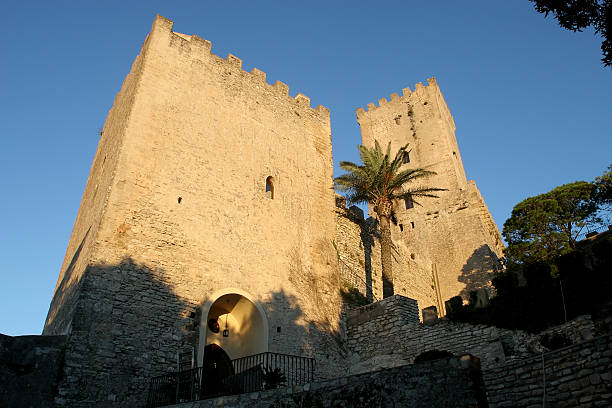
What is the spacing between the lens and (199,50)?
50.8 ft

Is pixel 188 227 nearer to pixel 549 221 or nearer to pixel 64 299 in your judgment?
pixel 64 299

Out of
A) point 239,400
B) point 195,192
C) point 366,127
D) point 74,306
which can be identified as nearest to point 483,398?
point 239,400

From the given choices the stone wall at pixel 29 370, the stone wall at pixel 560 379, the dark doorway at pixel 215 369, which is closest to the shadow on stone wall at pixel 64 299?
the stone wall at pixel 29 370

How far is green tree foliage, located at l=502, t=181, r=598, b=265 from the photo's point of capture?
21172 millimetres

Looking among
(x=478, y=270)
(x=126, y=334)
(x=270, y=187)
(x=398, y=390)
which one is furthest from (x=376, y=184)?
(x=398, y=390)

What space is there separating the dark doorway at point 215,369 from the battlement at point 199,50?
9331mm

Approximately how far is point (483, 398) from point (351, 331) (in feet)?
28.8

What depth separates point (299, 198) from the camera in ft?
52.3

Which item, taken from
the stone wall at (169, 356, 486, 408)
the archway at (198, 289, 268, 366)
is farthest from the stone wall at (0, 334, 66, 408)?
the archway at (198, 289, 268, 366)

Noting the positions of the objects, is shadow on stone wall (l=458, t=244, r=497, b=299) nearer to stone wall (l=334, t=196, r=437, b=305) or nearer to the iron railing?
stone wall (l=334, t=196, r=437, b=305)

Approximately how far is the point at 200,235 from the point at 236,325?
9.42ft

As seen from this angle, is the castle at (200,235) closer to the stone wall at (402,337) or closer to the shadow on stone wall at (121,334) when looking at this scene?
the shadow on stone wall at (121,334)

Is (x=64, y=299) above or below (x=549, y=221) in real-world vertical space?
below

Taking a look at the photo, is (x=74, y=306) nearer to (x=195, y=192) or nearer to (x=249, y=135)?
(x=195, y=192)
